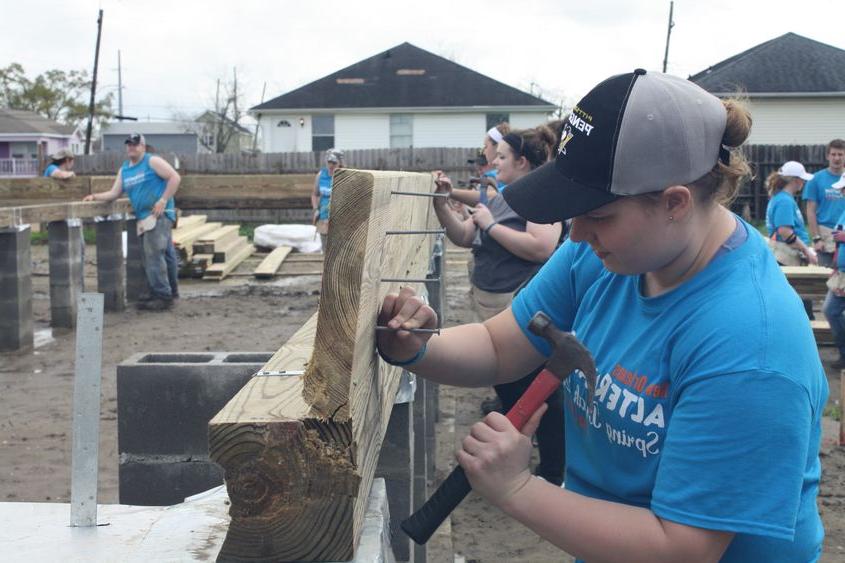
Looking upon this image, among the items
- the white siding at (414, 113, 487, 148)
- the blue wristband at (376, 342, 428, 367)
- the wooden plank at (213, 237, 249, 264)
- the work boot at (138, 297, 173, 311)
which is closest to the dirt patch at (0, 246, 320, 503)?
the work boot at (138, 297, 173, 311)

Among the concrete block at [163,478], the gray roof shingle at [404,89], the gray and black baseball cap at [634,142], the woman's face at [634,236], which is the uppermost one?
the gray roof shingle at [404,89]

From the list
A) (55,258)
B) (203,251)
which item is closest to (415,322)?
(55,258)

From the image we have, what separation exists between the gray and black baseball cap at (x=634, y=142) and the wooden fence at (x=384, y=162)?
69.6 feet

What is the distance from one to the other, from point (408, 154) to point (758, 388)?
2325 centimetres

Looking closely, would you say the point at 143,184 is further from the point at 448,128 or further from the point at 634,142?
the point at 448,128

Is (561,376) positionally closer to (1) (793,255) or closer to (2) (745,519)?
(2) (745,519)

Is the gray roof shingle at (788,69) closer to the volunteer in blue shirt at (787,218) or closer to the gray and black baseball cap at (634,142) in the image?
the volunteer in blue shirt at (787,218)

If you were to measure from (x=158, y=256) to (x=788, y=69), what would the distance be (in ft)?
91.2

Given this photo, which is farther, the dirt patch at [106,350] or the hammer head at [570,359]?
the dirt patch at [106,350]

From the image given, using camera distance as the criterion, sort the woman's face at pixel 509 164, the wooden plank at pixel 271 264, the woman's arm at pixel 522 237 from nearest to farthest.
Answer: the woman's arm at pixel 522 237 → the woman's face at pixel 509 164 → the wooden plank at pixel 271 264

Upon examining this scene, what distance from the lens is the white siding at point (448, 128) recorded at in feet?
114

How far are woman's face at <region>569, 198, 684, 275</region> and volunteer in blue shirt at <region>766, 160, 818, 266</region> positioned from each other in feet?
31.8

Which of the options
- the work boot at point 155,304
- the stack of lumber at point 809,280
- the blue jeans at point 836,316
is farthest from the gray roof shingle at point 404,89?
the blue jeans at point 836,316

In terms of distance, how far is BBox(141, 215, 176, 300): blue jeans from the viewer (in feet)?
39.8
